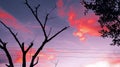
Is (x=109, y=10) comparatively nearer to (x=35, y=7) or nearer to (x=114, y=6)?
(x=114, y=6)

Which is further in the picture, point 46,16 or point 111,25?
point 111,25

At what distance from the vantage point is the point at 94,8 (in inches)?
1235

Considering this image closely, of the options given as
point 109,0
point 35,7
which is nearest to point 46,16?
point 35,7

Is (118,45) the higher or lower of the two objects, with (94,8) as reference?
lower

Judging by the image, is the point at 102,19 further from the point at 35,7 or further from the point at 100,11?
the point at 35,7

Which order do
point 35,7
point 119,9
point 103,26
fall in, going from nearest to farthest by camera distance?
point 35,7 → point 119,9 → point 103,26

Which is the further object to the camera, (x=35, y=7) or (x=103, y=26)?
(x=103, y=26)

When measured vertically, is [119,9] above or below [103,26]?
above

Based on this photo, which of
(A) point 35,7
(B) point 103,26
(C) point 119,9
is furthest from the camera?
(B) point 103,26

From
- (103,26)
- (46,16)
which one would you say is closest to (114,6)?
(103,26)

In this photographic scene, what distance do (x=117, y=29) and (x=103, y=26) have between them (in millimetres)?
1747

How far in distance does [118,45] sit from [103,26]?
252 centimetres

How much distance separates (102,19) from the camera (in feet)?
104

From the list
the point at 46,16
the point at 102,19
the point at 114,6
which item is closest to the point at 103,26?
the point at 102,19
